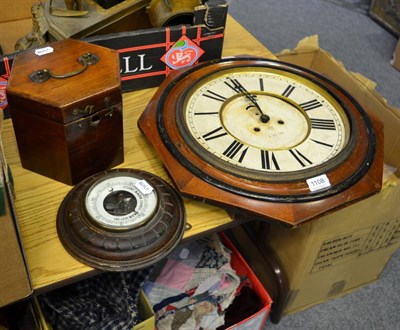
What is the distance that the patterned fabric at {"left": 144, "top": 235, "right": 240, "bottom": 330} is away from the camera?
4.10 feet

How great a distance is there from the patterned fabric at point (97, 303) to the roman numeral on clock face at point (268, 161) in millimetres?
387

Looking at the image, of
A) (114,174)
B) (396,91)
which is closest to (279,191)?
(114,174)

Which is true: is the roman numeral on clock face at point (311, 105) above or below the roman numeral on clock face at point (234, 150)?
above

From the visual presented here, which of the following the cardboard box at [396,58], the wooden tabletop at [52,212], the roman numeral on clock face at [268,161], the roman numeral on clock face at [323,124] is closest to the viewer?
the wooden tabletop at [52,212]

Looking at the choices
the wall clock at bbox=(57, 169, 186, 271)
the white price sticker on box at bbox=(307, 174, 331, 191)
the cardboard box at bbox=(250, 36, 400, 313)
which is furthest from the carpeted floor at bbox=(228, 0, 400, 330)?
the wall clock at bbox=(57, 169, 186, 271)

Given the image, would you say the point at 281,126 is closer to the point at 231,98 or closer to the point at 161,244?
the point at 231,98

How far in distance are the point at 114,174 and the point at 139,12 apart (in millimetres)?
486

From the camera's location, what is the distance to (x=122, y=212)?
2.94 ft

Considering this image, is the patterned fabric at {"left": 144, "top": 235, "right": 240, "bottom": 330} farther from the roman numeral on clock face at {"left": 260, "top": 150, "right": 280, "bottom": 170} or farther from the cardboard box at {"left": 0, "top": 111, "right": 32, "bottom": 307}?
the cardboard box at {"left": 0, "top": 111, "right": 32, "bottom": 307}

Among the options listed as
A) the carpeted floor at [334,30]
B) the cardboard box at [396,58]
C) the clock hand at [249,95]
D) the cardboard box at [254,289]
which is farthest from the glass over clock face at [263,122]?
the cardboard box at [396,58]

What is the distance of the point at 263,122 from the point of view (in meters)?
1.06

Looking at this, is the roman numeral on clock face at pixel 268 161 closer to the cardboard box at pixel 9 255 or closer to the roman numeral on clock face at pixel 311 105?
the roman numeral on clock face at pixel 311 105

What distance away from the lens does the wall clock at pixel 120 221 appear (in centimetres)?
86

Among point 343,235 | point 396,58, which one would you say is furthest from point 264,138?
point 396,58
